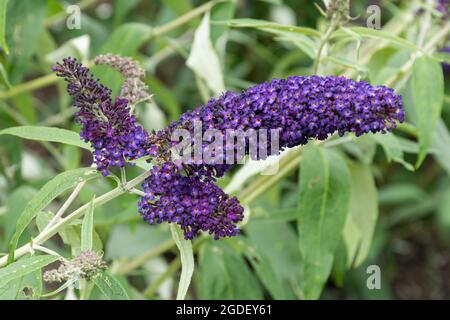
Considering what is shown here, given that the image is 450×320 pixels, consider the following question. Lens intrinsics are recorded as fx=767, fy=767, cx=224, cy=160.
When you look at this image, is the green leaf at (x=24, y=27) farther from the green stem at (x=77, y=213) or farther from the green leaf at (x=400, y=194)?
the green leaf at (x=400, y=194)

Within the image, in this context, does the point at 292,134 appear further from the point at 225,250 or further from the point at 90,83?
the point at 225,250

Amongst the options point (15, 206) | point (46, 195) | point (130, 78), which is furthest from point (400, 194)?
point (46, 195)

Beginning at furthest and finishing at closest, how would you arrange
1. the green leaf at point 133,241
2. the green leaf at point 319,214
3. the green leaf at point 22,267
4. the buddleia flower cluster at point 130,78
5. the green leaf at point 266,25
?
the green leaf at point 133,241 → the green leaf at point 319,214 → the green leaf at point 266,25 → the buddleia flower cluster at point 130,78 → the green leaf at point 22,267

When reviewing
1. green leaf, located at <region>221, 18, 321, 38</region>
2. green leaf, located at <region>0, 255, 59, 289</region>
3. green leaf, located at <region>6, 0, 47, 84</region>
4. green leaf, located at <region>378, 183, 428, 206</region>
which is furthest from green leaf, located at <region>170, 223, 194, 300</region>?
green leaf, located at <region>378, 183, 428, 206</region>

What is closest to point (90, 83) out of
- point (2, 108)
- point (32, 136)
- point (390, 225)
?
point (32, 136)

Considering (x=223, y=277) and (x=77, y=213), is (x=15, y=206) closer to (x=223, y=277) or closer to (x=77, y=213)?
(x=223, y=277)

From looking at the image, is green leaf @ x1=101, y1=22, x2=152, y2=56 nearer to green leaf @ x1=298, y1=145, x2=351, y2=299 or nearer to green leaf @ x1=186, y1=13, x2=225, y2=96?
green leaf @ x1=186, y1=13, x2=225, y2=96

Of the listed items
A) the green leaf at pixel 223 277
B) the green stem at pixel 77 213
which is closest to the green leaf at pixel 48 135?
the green stem at pixel 77 213
